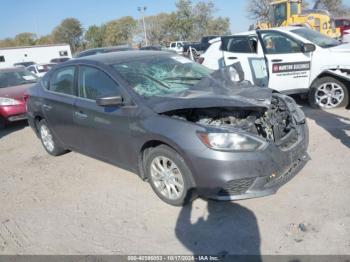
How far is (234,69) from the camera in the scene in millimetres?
4902

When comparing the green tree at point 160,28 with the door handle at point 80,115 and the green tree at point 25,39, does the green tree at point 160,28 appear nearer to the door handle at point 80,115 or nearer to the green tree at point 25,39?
the green tree at point 25,39

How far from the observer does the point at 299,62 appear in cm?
701

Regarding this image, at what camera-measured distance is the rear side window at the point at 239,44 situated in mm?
7648

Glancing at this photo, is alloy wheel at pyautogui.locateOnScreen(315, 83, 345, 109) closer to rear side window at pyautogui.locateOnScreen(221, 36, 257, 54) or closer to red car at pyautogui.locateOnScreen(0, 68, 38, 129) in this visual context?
rear side window at pyautogui.locateOnScreen(221, 36, 257, 54)

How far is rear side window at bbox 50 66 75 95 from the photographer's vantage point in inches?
195

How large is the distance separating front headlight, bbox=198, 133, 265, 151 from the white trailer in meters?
44.1

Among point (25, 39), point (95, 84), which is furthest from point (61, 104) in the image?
point (25, 39)

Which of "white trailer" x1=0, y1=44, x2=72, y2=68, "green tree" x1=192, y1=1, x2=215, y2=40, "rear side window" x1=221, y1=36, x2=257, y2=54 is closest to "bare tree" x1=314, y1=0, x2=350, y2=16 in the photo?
"green tree" x1=192, y1=1, x2=215, y2=40

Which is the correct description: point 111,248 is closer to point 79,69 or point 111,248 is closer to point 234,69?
point 79,69

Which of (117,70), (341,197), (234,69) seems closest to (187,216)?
(341,197)

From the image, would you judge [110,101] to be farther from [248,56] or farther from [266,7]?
[266,7]

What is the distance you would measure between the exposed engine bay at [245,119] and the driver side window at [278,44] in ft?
12.2

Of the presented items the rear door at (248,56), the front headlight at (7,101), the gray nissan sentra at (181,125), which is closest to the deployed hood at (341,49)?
the rear door at (248,56)

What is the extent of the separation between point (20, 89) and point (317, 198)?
7758mm
